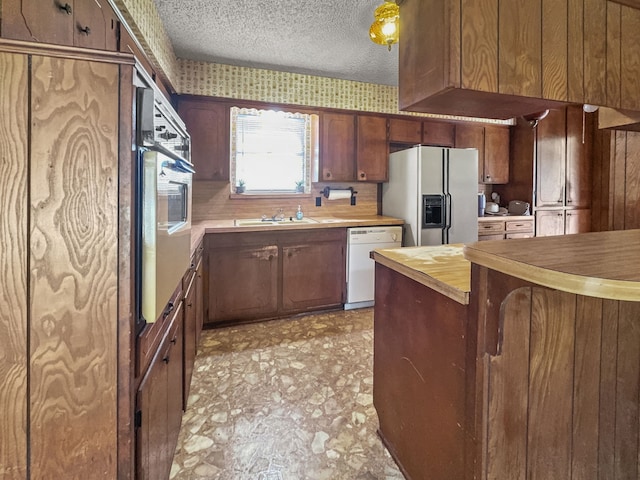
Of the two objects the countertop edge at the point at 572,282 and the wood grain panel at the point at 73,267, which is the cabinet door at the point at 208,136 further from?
the countertop edge at the point at 572,282

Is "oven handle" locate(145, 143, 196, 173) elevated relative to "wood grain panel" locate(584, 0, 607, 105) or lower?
lower

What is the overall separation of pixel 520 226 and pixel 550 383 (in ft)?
11.8

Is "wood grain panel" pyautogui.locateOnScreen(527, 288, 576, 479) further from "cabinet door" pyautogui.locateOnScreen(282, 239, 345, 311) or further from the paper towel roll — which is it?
the paper towel roll

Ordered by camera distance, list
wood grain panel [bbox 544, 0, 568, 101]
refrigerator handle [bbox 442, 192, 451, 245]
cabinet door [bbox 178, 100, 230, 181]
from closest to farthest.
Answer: wood grain panel [bbox 544, 0, 568, 101] → cabinet door [bbox 178, 100, 230, 181] → refrigerator handle [bbox 442, 192, 451, 245]

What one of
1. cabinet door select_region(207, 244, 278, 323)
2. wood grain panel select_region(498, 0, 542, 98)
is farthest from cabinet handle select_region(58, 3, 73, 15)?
cabinet door select_region(207, 244, 278, 323)

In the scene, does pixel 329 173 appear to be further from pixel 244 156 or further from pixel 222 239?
pixel 222 239

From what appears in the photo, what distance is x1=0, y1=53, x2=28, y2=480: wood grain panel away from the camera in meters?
0.72

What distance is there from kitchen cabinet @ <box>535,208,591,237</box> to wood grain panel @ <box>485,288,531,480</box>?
3866 millimetres

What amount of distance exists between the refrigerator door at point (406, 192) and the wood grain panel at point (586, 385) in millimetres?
2436

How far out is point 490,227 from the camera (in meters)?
3.93

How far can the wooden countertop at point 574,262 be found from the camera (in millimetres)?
611

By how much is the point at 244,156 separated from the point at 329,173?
969 millimetres

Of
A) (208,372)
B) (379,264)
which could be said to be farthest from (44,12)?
(208,372)

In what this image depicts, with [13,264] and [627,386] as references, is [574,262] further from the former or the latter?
[13,264]
